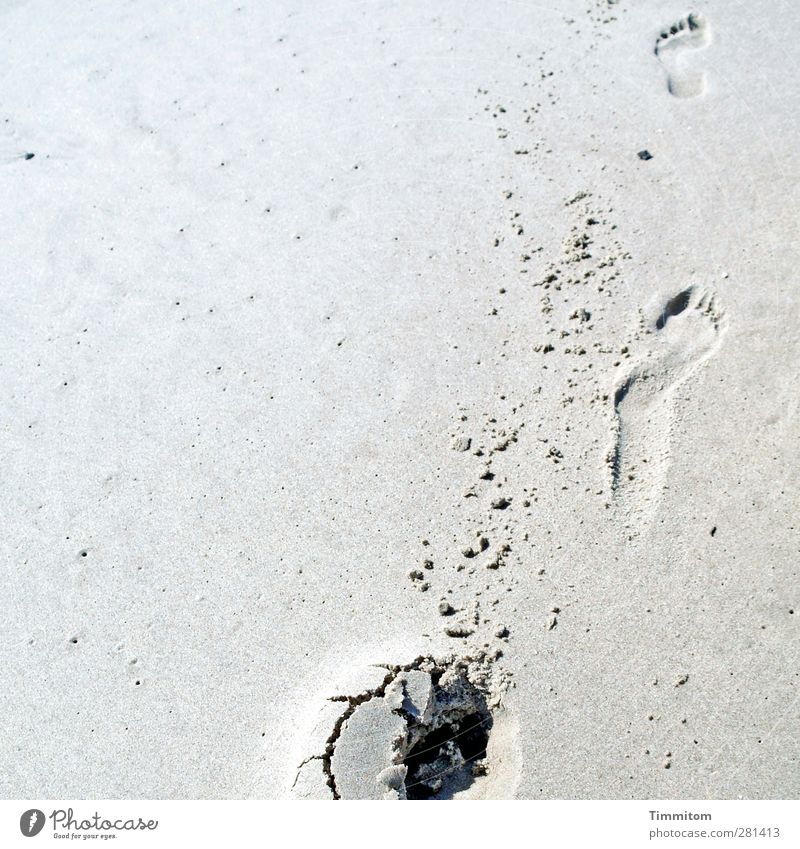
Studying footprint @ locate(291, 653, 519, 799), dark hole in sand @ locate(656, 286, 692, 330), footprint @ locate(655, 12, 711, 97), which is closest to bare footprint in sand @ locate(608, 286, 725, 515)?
dark hole in sand @ locate(656, 286, 692, 330)

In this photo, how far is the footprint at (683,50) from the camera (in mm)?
3398

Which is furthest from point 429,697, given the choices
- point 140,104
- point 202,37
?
point 202,37

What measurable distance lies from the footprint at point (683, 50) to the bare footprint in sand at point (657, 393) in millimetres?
1076

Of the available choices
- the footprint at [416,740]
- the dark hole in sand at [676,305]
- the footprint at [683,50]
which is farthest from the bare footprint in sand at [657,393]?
the footprint at [683,50]

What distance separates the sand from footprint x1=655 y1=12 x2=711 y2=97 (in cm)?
1

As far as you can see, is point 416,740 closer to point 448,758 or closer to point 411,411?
point 448,758

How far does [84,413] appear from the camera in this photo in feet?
→ 9.35

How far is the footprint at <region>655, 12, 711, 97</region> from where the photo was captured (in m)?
3.40

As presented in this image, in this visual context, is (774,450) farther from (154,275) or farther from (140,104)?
(140,104)

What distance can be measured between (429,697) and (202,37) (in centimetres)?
327

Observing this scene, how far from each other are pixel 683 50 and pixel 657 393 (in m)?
1.75

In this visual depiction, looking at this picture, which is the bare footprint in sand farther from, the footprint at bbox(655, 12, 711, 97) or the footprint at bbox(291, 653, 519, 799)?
the footprint at bbox(655, 12, 711, 97)

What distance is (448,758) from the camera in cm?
208

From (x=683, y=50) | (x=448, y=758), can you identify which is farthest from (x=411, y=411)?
(x=683, y=50)
